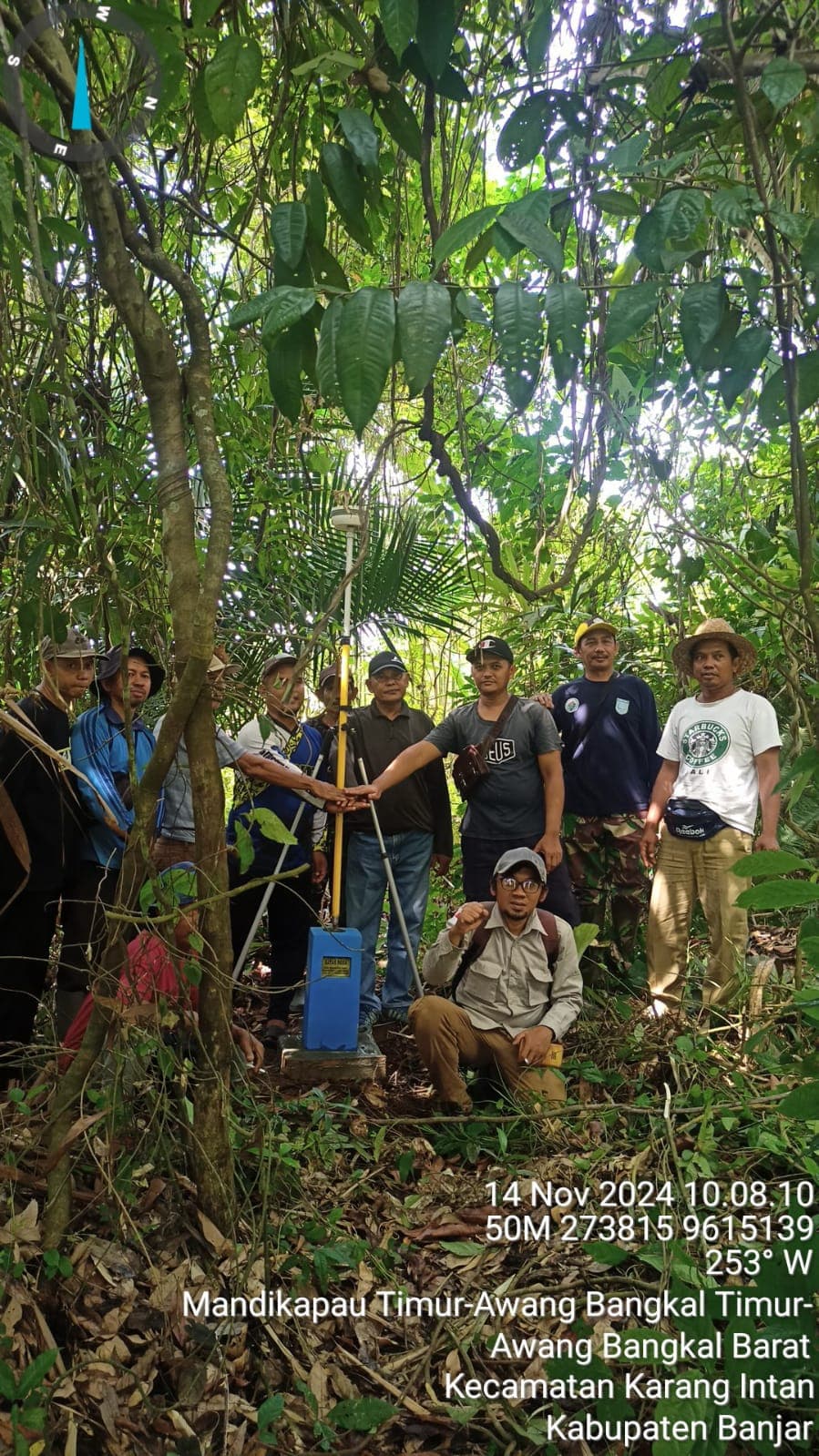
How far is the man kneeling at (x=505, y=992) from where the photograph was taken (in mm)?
3334

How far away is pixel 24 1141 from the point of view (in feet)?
7.41

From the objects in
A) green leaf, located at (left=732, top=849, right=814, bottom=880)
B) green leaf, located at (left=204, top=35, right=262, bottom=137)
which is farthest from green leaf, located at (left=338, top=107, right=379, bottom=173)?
green leaf, located at (left=732, top=849, right=814, bottom=880)

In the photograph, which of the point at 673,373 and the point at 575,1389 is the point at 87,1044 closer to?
the point at 575,1389

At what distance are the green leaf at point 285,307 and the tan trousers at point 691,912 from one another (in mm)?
3113

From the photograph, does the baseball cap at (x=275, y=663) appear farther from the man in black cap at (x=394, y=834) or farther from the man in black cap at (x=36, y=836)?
the man in black cap at (x=36, y=836)

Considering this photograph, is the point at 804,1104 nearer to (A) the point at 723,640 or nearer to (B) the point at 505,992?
(B) the point at 505,992

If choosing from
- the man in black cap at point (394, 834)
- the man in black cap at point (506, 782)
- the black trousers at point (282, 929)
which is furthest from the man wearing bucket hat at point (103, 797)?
the man in black cap at point (394, 834)

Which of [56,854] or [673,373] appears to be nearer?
[673,373]

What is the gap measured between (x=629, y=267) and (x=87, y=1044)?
2.31 metres

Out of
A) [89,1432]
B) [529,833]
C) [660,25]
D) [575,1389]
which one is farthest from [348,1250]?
[660,25]

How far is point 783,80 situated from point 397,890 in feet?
11.4

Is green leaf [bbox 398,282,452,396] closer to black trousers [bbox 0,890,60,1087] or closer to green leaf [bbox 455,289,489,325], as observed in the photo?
green leaf [bbox 455,289,489,325]

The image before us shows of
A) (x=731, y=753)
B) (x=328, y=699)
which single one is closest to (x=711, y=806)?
(x=731, y=753)

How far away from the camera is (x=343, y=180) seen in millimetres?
1485
